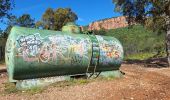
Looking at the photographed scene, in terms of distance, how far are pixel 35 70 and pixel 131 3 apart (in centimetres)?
1535

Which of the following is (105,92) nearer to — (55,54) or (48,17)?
(55,54)

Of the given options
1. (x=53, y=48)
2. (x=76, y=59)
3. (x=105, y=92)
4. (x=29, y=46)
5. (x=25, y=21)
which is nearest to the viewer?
(x=105, y=92)

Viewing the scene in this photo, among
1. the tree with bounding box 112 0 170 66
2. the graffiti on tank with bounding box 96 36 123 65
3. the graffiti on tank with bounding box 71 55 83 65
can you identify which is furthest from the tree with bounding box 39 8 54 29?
the graffiti on tank with bounding box 71 55 83 65

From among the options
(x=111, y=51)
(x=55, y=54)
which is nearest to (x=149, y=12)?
(x=111, y=51)

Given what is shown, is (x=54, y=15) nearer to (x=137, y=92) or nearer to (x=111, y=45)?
(x=111, y=45)

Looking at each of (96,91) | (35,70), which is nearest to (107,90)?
(96,91)

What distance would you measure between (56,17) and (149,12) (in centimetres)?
4108

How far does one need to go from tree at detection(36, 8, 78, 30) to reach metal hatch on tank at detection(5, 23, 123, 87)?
47.2 m

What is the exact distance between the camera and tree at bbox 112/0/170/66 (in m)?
22.4

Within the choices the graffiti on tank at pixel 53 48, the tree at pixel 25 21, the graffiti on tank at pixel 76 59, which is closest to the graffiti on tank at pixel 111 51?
the graffiti on tank at pixel 53 48

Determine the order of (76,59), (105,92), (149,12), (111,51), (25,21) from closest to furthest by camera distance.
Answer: (105,92)
(76,59)
(111,51)
(149,12)
(25,21)

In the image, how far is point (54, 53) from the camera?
14.1 metres

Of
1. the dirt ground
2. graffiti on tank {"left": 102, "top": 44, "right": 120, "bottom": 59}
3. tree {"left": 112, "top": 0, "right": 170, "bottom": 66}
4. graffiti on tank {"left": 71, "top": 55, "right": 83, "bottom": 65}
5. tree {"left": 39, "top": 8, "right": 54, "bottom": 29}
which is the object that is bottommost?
the dirt ground

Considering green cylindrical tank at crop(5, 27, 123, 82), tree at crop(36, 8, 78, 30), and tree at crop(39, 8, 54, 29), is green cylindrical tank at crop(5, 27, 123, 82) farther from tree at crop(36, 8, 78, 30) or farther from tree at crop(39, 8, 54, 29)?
tree at crop(39, 8, 54, 29)
